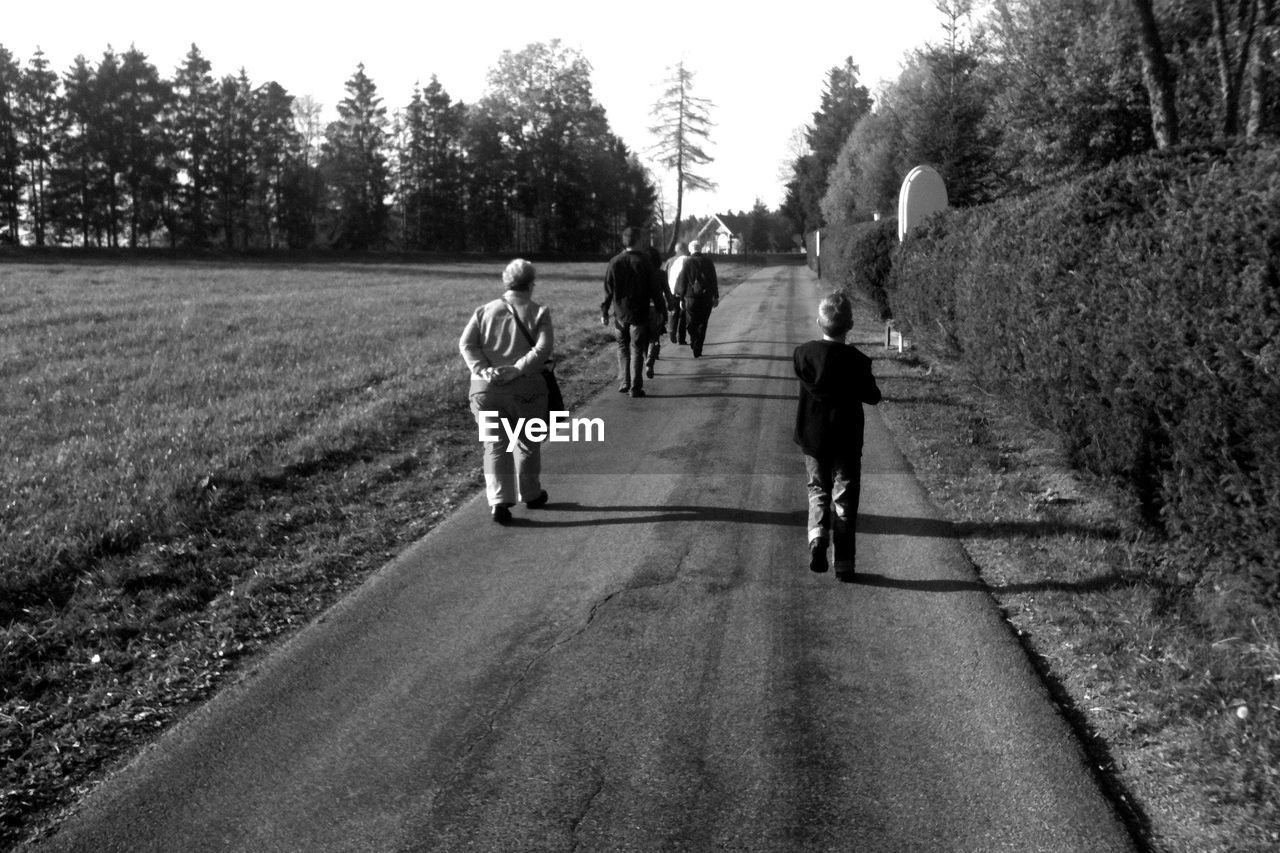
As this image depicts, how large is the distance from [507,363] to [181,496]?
2.65 metres

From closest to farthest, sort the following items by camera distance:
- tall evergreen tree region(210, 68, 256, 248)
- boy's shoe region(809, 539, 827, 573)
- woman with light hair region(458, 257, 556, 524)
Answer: boy's shoe region(809, 539, 827, 573)
woman with light hair region(458, 257, 556, 524)
tall evergreen tree region(210, 68, 256, 248)

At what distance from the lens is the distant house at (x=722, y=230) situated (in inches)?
4208

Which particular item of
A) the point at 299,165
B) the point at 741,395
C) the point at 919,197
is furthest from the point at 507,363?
the point at 299,165

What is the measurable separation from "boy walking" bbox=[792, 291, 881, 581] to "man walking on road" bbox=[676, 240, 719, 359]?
9236 millimetres

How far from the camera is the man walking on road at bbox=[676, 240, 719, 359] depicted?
15.2 meters

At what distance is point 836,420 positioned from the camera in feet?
19.7

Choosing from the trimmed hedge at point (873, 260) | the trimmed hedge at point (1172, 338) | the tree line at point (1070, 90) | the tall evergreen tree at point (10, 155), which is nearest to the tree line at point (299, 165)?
the tall evergreen tree at point (10, 155)

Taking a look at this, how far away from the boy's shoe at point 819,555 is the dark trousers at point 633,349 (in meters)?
6.50

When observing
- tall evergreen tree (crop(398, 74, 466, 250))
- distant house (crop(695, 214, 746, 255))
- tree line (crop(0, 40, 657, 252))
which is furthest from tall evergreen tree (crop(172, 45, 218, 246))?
distant house (crop(695, 214, 746, 255))

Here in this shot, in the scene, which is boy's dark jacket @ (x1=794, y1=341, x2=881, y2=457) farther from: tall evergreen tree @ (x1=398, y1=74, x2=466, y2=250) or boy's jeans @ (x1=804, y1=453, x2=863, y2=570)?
tall evergreen tree @ (x1=398, y1=74, x2=466, y2=250)

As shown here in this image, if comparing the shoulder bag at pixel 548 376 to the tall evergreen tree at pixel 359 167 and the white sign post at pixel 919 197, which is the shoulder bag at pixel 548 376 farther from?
the tall evergreen tree at pixel 359 167

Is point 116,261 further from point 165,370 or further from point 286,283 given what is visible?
point 165,370

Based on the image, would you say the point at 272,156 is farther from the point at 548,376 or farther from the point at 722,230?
the point at 548,376

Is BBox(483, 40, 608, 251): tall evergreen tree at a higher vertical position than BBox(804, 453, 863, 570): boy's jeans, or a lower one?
higher
